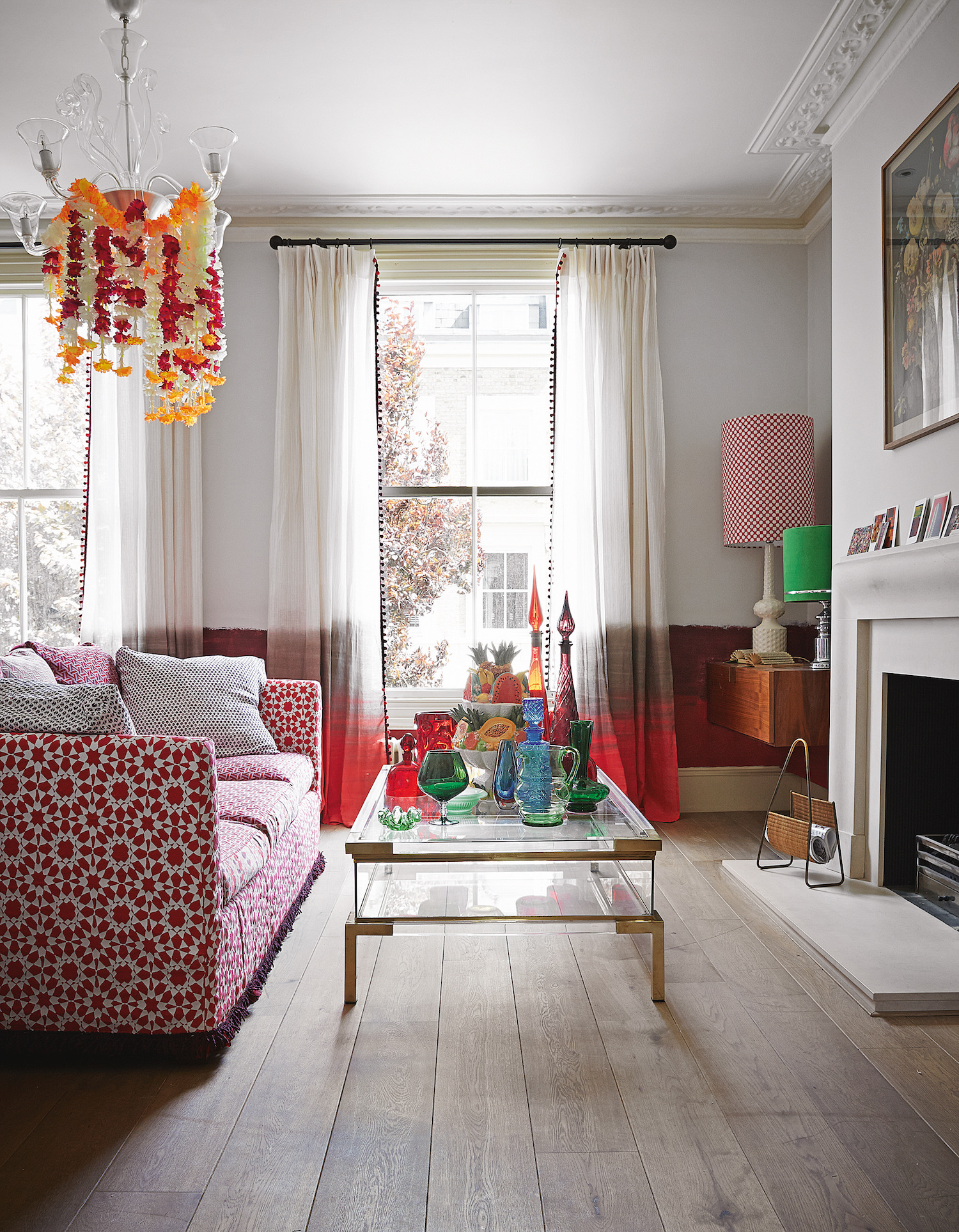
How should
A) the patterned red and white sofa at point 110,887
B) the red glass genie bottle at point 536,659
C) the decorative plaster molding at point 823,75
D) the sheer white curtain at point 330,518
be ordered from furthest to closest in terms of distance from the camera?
the sheer white curtain at point 330,518 < the decorative plaster molding at point 823,75 < the red glass genie bottle at point 536,659 < the patterned red and white sofa at point 110,887

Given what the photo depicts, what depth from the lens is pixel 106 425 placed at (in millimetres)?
4250

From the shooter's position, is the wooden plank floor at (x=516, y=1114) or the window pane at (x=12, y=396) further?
the window pane at (x=12, y=396)

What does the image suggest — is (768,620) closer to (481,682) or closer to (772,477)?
(772,477)

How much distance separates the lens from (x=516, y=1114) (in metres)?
1.71

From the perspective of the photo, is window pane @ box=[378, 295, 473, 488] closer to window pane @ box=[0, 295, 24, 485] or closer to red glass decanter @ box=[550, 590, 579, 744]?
red glass decanter @ box=[550, 590, 579, 744]

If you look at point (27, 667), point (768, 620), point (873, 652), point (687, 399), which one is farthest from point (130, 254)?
point (768, 620)

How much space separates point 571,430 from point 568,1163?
11.0ft

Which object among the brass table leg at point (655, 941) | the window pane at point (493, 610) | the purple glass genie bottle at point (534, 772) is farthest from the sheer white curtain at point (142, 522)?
the brass table leg at point (655, 941)

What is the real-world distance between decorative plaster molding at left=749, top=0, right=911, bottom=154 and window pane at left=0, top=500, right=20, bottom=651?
4.00 meters

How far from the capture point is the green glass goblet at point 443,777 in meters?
2.39

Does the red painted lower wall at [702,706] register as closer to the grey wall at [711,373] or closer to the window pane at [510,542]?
the grey wall at [711,373]

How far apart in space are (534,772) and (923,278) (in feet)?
6.48

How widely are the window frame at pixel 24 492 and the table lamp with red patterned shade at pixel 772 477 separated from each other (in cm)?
334

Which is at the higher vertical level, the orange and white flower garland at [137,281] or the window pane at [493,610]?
the orange and white flower garland at [137,281]
